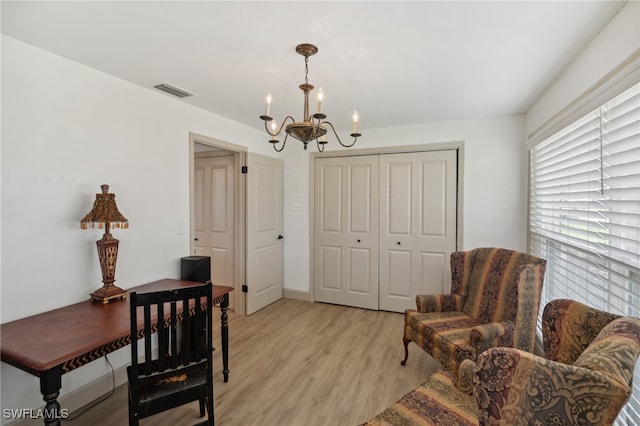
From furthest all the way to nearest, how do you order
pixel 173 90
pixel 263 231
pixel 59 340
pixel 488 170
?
pixel 263 231, pixel 488 170, pixel 173 90, pixel 59 340

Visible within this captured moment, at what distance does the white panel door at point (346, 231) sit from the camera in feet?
13.6

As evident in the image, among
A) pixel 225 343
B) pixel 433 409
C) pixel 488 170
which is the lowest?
pixel 225 343

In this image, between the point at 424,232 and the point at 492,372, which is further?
the point at 424,232

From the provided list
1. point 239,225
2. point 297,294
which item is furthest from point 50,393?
point 297,294

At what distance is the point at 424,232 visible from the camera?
3885mm

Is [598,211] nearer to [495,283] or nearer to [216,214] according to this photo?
[495,283]

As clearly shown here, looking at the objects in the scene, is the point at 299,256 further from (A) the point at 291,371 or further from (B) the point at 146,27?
(B) the point at 146,27

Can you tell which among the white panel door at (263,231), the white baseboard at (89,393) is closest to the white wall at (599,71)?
the white panel door at (263,231)

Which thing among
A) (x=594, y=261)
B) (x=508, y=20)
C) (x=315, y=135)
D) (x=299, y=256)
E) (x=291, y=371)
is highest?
(x=508, y=20)

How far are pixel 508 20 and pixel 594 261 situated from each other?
151 cm

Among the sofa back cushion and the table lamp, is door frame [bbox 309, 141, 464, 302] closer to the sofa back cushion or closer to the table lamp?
the sofa back cushion

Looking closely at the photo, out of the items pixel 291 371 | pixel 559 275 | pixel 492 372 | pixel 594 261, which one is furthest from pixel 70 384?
pixel 559 275

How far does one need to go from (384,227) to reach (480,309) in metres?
1.66

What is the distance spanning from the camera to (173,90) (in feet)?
8.94
